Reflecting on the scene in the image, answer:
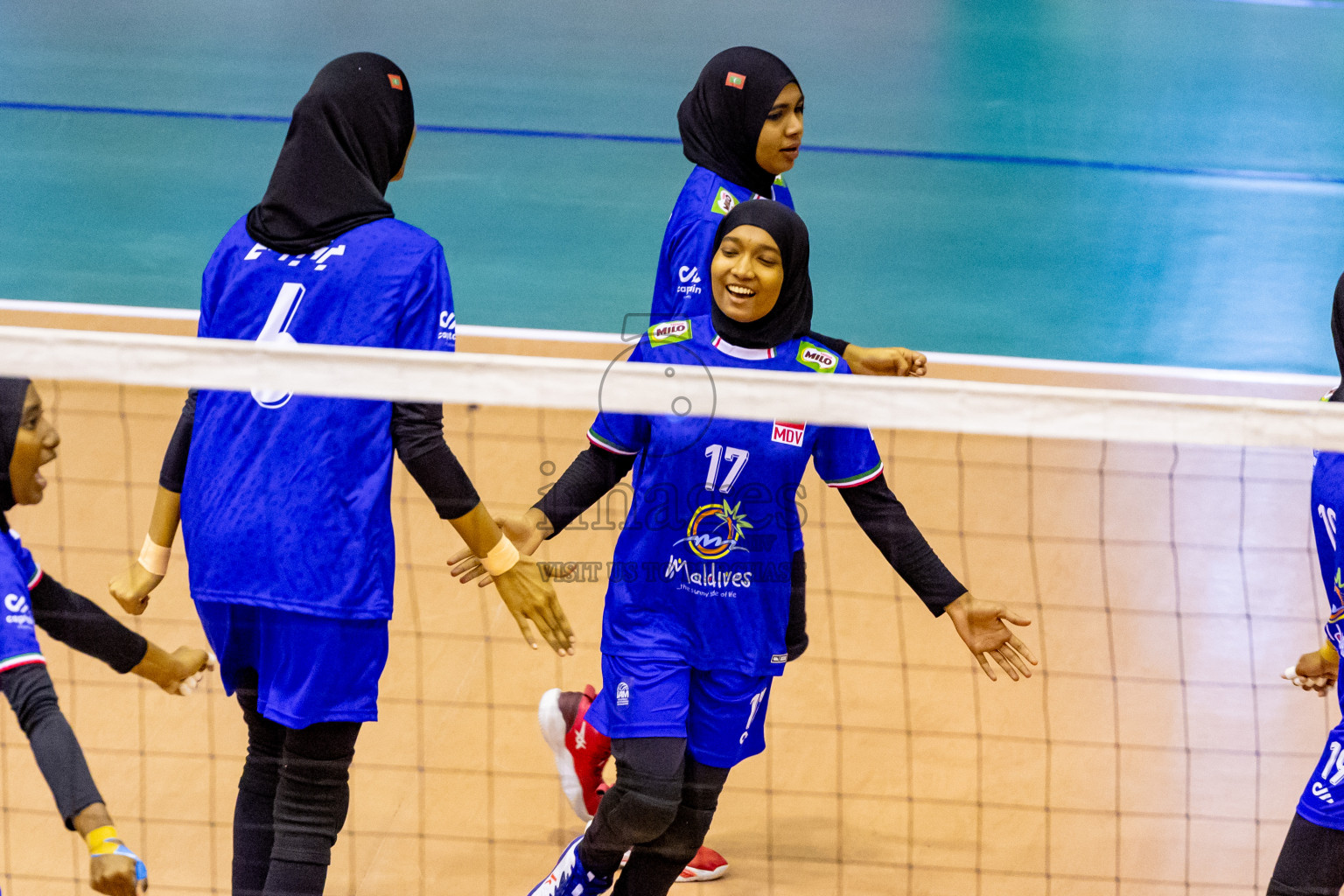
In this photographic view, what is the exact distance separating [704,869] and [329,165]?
2.19 m

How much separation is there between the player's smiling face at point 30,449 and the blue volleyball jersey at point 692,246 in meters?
1.69

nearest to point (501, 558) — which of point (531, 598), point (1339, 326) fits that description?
point (531, 598)

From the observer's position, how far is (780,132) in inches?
173

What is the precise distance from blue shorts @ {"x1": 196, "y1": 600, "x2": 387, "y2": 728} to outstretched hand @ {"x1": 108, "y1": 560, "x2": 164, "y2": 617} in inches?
10.9

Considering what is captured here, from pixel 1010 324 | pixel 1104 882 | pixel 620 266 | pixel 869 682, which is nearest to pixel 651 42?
pixel 620 266

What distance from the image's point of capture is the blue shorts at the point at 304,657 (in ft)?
9.98

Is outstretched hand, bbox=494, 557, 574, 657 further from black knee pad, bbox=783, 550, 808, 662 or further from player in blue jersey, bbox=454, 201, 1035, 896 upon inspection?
black knee pad, bbox=783, 550, 808, 662

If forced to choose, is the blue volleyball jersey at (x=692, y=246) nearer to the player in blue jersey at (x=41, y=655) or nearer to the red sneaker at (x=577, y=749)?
the red sneaker at (x=577, y=749)

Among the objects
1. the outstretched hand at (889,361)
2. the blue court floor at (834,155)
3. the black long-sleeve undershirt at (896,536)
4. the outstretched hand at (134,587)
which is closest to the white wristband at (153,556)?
the outstretched hand at (134,587)

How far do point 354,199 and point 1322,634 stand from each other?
3970 mm

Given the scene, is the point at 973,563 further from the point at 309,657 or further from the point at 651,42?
the point at 651,42

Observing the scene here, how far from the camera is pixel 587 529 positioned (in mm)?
5797

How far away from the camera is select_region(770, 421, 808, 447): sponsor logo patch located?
3.26 m

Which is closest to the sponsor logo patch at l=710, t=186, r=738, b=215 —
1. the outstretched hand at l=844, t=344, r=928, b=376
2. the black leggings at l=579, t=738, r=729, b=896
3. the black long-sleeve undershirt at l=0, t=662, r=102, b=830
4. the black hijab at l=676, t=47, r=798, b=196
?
the black hijab at l=676, t=47, r=798, b=196
